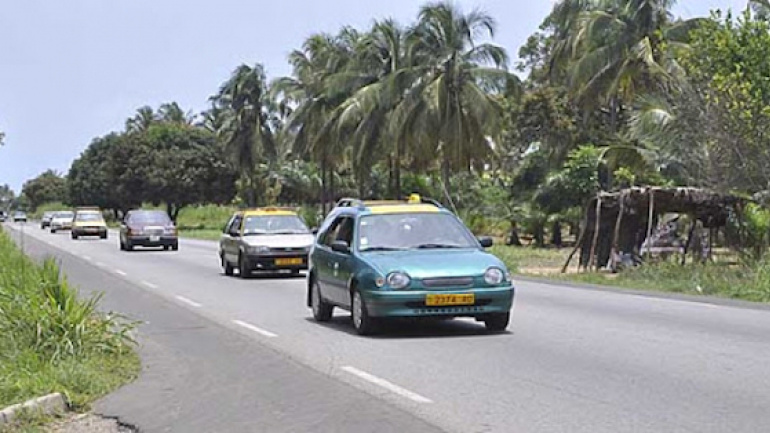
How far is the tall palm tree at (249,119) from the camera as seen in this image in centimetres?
7631

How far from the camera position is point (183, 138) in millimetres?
90188

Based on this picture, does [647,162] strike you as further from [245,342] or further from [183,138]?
[183,138]

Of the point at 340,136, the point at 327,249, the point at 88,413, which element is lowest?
the point at 88,413

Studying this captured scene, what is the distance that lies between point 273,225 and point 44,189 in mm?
150868

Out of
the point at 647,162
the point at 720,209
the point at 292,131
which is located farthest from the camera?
the point at 292,131

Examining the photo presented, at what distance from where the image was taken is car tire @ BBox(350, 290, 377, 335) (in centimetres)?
1428

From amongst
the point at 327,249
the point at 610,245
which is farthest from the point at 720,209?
the point at 327,249

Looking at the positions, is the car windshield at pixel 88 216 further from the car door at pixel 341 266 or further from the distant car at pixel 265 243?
the car door at pixel 341 266

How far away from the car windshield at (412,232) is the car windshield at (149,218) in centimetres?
3096

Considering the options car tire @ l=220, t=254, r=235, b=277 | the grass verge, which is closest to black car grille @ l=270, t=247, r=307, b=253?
car tire @ l=220, t=254, r=235, b=277

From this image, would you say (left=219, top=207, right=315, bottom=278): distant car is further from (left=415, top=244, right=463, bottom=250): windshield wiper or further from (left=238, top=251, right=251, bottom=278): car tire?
(left=415, top=244, right=463, bottom=250): windshield wiper

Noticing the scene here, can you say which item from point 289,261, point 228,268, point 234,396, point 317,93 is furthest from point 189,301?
point 317,93

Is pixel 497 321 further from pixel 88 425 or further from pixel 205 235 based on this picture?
pixel 205 235

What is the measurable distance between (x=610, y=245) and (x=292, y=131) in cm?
3171
